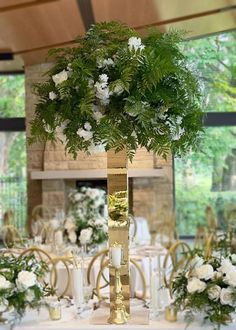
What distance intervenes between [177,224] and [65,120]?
19.3 ft

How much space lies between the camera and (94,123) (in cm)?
291

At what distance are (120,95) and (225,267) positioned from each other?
3.52ft

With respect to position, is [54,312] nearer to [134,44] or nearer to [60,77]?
[60,77]

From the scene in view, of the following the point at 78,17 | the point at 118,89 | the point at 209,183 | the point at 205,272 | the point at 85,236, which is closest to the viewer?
the point at 118,89

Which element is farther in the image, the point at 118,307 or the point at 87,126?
the point at 118,307

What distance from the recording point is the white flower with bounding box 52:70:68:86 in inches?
114

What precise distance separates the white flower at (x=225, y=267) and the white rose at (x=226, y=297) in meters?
0.11

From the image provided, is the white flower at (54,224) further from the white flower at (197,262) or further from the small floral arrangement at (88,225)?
the white flower at (197,262)

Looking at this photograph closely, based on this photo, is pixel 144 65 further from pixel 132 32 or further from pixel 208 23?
pixel 208 23

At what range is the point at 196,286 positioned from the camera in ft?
9.57

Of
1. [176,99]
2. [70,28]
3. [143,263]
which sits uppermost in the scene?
[70,28]

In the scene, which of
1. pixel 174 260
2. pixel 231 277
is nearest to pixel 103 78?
pixel 231 277

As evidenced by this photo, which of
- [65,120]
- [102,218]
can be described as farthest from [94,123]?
[102,218]

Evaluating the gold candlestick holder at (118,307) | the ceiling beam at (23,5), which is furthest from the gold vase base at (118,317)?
the ceiling beam at (23,5)
